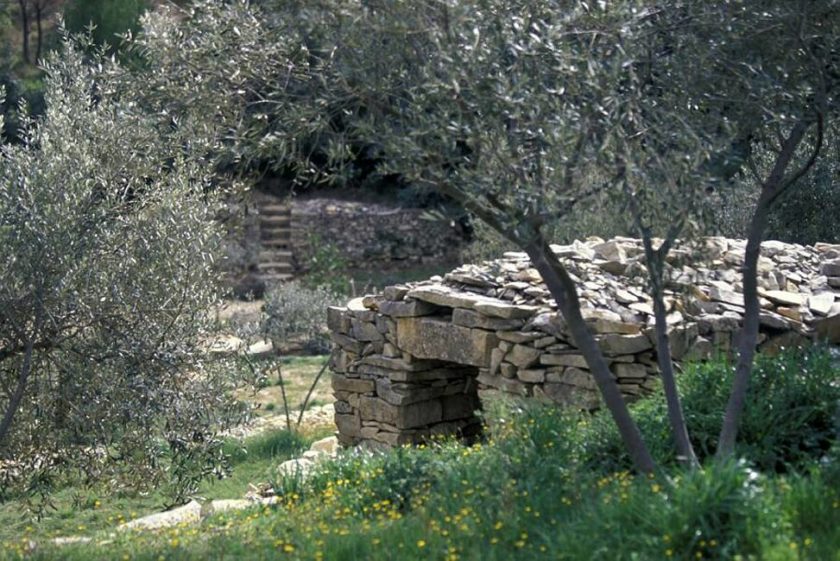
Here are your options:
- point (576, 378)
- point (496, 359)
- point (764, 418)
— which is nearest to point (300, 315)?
point (496, 359)

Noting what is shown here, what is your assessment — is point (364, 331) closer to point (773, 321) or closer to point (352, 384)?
point (352, 384)

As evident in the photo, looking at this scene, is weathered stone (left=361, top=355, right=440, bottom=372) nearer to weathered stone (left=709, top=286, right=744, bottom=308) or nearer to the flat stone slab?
the flat stone slab

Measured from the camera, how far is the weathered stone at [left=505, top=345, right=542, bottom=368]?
9.51 m

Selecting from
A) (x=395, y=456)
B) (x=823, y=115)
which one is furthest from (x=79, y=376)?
(x=823, y=115)

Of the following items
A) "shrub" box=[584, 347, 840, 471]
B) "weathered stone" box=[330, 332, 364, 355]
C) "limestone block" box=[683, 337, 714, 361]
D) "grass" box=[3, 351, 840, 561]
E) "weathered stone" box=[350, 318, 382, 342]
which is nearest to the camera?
"grass" box=[3, 351, 840, 561]

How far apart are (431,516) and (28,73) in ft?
97.5

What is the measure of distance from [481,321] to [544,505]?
4296 mm

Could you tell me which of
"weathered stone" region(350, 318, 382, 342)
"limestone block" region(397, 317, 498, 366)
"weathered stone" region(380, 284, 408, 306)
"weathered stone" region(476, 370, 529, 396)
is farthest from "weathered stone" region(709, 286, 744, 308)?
"weathered stone" region(350, 318, 382, 342)

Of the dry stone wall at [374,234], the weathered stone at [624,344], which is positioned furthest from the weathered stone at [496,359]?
the dry stone wall at [374,234]

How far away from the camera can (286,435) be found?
1303 centimetres

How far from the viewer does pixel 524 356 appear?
955 centimetres

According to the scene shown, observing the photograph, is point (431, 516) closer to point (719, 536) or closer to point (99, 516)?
point (719, 536)

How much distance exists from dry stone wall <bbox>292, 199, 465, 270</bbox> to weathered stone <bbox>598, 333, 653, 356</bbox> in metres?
16.9

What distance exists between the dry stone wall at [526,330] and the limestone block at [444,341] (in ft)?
0.04
